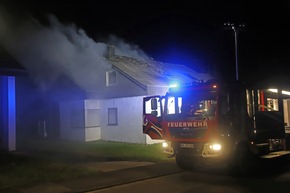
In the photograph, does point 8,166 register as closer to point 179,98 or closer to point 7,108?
point 7,108

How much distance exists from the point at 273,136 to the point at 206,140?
9.42 feet

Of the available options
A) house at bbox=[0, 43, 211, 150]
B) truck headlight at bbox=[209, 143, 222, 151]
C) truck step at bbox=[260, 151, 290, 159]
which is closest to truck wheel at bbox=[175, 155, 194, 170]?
truck headlight at bbox=[209, 143, 222, 151]

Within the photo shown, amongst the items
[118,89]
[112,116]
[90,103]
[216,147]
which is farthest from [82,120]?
[216,147]

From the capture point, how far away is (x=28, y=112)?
83.6ft

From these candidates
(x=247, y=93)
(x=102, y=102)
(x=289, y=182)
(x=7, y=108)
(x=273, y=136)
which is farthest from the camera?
(x=102, y=102)

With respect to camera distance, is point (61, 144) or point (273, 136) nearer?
point (273, 136)

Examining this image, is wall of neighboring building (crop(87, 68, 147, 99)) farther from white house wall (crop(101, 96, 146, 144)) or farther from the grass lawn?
the grass lawn

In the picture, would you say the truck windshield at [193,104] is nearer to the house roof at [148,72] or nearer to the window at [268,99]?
the window at [268,99]

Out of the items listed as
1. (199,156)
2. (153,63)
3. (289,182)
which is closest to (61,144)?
(153,63)

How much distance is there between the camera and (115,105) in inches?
826

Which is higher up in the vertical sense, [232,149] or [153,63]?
[153,63]

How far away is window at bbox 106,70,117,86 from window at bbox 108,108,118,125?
1.61m

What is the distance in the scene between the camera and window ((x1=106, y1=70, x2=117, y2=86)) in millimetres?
21766

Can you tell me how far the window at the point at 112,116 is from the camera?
68.8ft
